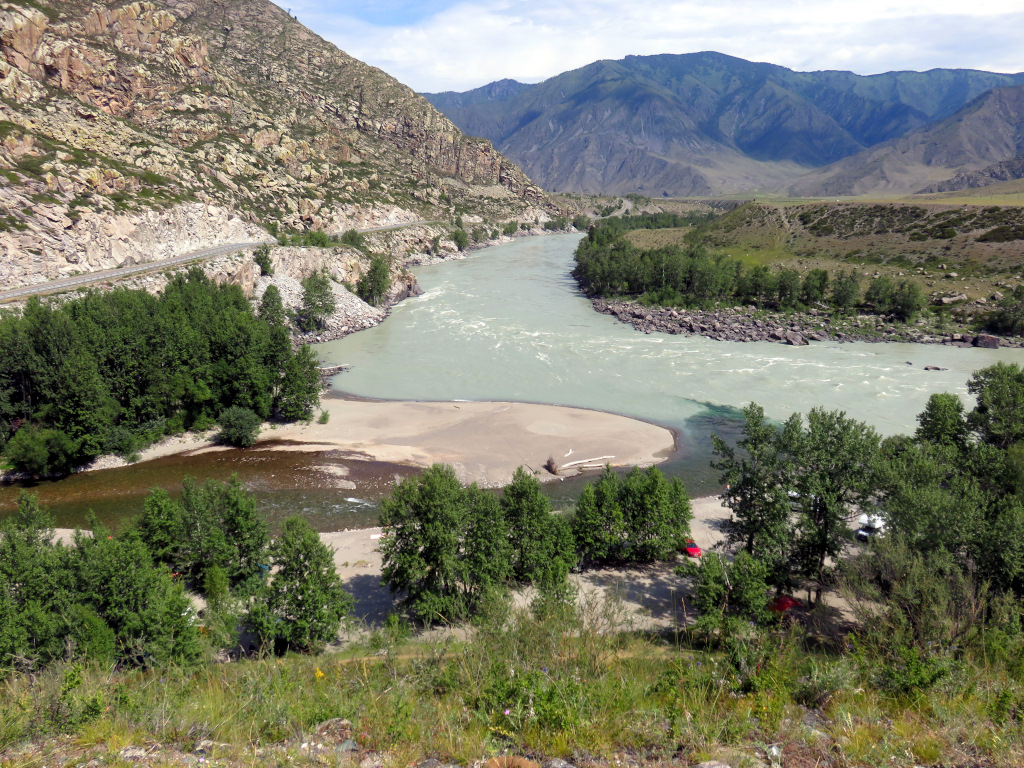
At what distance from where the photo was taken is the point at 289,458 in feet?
107

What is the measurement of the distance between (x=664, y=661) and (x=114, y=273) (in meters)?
60.2

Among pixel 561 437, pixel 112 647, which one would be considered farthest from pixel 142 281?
pixel 112 647

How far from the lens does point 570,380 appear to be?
152 feet

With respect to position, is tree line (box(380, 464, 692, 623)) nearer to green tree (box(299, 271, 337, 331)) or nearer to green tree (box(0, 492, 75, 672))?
green tree (box(0, 492, 75, 672))

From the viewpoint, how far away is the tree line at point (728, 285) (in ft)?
215

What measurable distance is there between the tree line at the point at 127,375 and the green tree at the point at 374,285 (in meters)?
29.5

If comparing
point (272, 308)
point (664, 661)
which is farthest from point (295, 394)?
point (664, 661)

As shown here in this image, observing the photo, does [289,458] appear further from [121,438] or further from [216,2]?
[216,2]

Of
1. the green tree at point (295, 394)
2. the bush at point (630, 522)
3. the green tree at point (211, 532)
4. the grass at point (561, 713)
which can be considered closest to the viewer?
the grass at point (561, 713)

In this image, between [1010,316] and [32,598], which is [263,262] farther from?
[1010,316]

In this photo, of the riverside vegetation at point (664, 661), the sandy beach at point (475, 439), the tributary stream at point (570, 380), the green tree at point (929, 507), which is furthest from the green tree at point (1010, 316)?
the green tree at point (929, 507)

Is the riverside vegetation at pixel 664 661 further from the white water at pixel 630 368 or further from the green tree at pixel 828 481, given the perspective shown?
the white water at pixel 630 368

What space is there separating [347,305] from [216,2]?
147m

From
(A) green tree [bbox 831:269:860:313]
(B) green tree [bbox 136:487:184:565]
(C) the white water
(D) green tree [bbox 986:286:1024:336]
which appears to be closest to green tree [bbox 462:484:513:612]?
(B) green tree [bbox 136:487:184:565]
